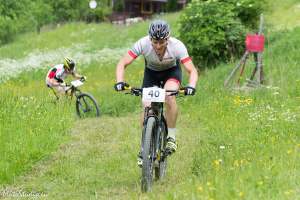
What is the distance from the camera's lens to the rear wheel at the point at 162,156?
7.65 meters

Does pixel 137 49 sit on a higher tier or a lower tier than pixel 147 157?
higher

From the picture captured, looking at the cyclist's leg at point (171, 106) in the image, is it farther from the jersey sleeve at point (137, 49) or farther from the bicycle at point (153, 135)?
the jersey sleeve at point (137, 49)

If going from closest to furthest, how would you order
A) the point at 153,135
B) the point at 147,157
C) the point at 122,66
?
the point at 147,157, the point at 153,135, the point at 122,66

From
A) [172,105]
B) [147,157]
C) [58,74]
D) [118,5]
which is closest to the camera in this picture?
[147,157]

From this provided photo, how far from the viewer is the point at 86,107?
48.3 feet

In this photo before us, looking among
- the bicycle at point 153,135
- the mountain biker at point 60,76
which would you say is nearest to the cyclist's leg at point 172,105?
the bicycle at point 153,135

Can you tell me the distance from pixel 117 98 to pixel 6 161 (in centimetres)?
780

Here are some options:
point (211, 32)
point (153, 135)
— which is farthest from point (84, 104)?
point (153, 135)

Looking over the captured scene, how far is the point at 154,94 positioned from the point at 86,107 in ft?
25.6

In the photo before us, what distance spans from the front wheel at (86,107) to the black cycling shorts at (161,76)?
21.4 ft

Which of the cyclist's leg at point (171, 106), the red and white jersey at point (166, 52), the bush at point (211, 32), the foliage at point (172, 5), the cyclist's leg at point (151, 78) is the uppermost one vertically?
the foliage at point (172, 5)

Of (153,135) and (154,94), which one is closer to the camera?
(154,94)

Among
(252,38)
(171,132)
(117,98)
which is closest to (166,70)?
(171,132)

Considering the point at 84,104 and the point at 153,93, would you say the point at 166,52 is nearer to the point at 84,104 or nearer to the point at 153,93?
the point at 153,93
